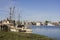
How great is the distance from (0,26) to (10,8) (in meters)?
20.5

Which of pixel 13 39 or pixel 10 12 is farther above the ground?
pixel 10 12

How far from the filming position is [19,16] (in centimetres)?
10438

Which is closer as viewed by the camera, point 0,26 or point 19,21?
point 0,26

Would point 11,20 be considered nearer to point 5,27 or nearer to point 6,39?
point 5,27

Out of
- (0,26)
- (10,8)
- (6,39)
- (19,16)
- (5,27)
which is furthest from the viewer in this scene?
(19,16)

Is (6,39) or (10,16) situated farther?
(10,16)

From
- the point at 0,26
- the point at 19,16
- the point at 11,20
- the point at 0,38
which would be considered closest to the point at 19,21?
the point at 19,16

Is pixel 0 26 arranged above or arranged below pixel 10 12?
below

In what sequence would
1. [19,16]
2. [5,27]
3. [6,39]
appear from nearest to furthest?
[6,39], [5,27], [19,16]

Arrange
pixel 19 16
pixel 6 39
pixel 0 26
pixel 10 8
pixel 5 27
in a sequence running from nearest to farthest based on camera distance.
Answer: pixel 6 39 → pixel 5 27 → pixel 0 26 → pixel 10 8 → pixel 19 16

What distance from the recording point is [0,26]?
69500mm

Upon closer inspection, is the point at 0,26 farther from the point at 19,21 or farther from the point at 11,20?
the point at 19,21

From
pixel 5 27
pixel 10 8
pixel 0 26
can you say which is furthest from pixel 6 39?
pixel 10 8

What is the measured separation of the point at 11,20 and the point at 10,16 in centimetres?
197
